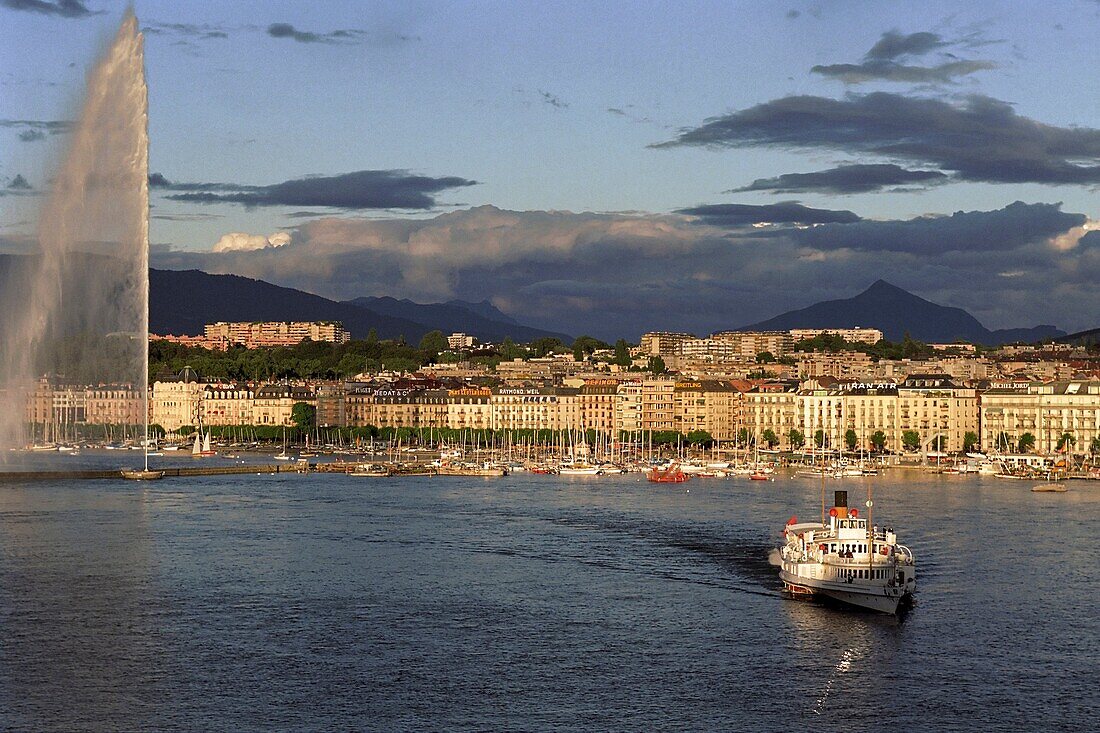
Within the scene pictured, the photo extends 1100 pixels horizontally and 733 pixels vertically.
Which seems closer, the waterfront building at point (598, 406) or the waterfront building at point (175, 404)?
the waterfront building at point (598, 406)

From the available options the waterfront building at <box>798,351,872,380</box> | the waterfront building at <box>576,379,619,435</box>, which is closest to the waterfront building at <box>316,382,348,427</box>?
the waterfront building at <box>576,379,619,435</box>

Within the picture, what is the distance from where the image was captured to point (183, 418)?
10806 centimetres

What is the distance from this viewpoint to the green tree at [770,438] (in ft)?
293

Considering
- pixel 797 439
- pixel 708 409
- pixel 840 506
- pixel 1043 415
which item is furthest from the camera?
pixel 708 409

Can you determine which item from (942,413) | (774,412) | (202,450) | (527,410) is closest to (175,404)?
(202,450)

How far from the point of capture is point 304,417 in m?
99.5

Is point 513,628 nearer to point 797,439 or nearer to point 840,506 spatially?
point 840,506

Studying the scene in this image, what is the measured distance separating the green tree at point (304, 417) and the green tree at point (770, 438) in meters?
27.3

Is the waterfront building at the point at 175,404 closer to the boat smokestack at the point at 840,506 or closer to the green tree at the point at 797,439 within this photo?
the green tree at the point at 797,439

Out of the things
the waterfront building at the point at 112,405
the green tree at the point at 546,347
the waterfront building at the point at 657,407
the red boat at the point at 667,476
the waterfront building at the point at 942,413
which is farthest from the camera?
the green tree at the point at 546,347

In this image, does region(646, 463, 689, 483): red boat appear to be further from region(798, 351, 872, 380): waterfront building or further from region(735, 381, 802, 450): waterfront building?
region(798, 351, 872, 380): waterfront building

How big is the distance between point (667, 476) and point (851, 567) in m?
34.2

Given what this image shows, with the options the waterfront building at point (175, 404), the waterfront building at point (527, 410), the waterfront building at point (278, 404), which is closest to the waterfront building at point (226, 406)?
the waterfront building at point (278, 404)

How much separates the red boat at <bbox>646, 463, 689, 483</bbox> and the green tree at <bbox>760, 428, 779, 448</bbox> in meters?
23.9
